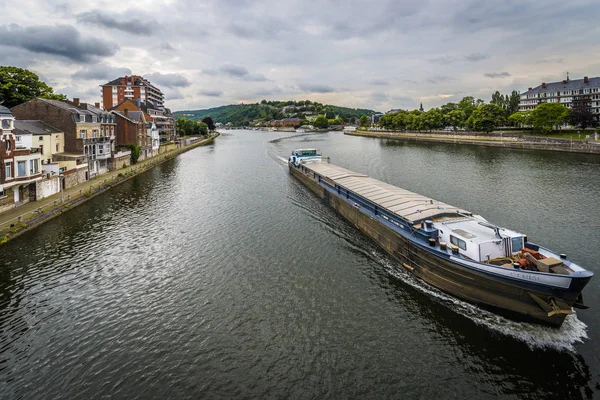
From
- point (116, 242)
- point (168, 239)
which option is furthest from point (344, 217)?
point (116, 242)

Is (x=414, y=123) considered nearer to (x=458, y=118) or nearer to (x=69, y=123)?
(x=458, y=118)

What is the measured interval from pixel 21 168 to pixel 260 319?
34095 mm

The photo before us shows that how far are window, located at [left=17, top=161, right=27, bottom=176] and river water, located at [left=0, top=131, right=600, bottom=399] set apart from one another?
254 inches

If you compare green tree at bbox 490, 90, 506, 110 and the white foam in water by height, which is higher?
green tree at bbox 490, 90, 506, 110

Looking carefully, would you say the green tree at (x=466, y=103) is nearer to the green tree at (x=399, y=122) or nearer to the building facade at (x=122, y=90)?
the green tree at (x=399, y=122)

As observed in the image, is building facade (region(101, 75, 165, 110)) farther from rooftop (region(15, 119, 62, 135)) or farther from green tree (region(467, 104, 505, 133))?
green tree (region(467, 104, 505, 133))

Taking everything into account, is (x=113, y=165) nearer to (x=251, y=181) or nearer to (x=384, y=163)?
(x=251, y=181)

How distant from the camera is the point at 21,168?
36.7 metres

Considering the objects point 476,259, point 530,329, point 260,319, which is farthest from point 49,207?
point 530,329

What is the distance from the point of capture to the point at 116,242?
101 ft

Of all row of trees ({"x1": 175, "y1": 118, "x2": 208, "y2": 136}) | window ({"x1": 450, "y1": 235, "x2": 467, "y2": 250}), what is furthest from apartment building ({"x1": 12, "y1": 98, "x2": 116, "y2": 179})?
row of trees ({"x1": 175, "y1": 118, "x2": 208, "y2": 136})

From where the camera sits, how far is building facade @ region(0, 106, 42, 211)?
3431cm

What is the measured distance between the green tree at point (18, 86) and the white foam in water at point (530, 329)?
8216cm

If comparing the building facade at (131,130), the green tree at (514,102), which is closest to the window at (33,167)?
the building facade at (131,130)
